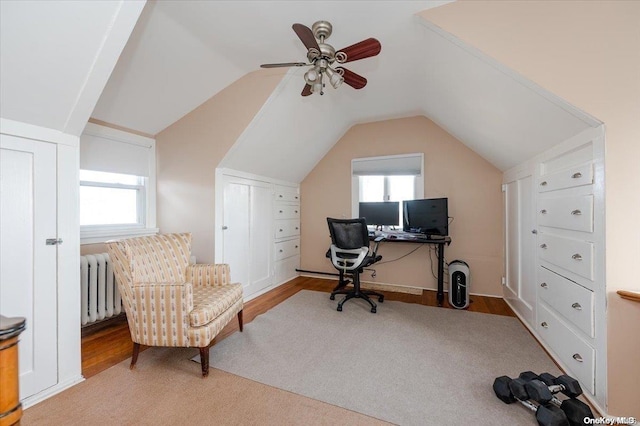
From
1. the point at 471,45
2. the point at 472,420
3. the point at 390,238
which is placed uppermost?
the point at 471,45

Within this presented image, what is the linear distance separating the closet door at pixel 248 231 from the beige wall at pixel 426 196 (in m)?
1.04

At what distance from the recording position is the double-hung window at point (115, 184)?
2725mm

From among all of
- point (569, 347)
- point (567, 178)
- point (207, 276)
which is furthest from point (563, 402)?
point (207, 276)

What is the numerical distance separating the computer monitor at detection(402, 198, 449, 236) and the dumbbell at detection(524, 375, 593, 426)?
83.3 inches

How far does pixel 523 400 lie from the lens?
5.12 feet

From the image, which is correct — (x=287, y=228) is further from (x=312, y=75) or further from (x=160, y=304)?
(x=312, y=75)

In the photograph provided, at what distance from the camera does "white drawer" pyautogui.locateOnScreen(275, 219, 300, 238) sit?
4227 mm

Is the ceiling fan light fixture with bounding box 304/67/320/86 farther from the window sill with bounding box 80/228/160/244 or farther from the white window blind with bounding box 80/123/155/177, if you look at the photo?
the window sill with bounding box 80/228/160/244

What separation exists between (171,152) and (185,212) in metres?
0.79

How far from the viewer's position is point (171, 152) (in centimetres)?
326

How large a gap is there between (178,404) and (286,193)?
324 cm

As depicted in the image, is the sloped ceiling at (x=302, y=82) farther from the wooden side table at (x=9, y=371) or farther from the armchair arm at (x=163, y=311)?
the wooden side table at (x=9, y=371)

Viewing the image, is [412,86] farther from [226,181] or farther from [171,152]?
[171,152]

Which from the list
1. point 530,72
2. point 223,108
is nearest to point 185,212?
point 223,108
